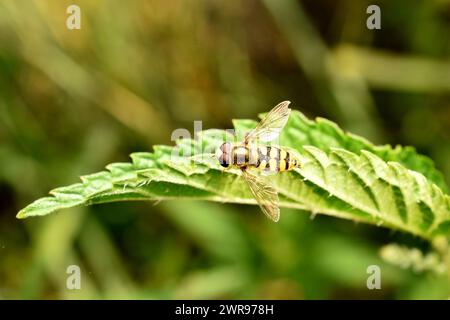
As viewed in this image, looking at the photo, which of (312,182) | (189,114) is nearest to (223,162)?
(312,182)

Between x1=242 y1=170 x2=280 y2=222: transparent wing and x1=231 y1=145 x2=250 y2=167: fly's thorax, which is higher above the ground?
x1=231 y1=145 x2=250 y2=167: fly's thorax

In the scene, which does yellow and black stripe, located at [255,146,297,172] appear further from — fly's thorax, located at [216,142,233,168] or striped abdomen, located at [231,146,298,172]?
fly's thorax, located at [216,142,233,168]

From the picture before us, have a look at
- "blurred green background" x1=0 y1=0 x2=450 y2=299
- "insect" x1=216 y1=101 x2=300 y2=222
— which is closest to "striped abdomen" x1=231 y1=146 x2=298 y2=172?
"insect" x1=216 y1=101 x2=300 y2=222

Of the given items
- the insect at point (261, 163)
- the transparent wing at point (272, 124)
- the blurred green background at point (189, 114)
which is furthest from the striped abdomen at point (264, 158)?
the blurred green background at point (189, 114)

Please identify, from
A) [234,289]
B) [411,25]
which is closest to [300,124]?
[234,289]

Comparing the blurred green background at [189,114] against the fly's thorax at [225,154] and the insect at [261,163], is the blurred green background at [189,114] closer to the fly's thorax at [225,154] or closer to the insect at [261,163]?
the insect at [261,163]

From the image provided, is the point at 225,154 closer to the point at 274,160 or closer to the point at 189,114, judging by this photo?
the point at 274,160
